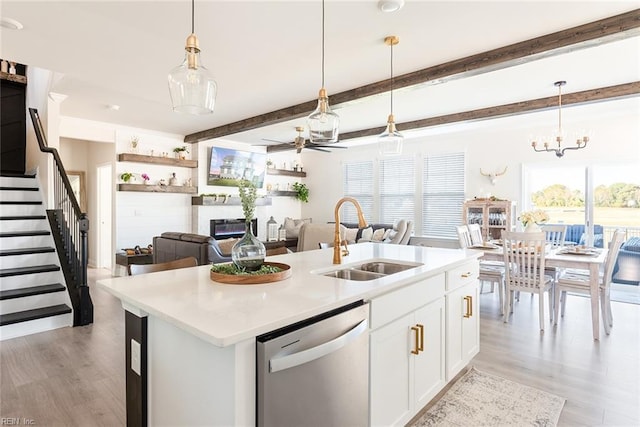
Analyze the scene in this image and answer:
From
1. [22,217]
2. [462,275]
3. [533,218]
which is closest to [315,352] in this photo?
[462,275]

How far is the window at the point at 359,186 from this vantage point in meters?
8.70

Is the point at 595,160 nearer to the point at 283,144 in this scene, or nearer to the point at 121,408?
the point at 283,144

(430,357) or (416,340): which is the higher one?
(416,340)

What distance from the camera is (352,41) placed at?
121 inches

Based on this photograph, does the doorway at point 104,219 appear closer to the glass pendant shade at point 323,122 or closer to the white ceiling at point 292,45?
the white ceiling at point 292,45

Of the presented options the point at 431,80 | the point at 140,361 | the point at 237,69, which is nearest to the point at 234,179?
the point at 237,69

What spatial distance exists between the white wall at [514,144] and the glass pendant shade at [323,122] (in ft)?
15.0

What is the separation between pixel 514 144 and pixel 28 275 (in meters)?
7.72

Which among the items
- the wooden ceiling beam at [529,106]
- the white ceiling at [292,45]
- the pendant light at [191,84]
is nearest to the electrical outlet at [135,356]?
the pendant light at [191,84]

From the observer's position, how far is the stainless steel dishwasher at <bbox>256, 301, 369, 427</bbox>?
1173 mm

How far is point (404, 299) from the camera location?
1872mm

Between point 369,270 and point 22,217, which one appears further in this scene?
point 22,217

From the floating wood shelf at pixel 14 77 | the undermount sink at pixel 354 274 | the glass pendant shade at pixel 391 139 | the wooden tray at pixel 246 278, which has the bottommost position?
the undermount sink at pixel 354 274

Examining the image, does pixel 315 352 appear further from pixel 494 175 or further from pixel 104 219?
pixel 104 219
